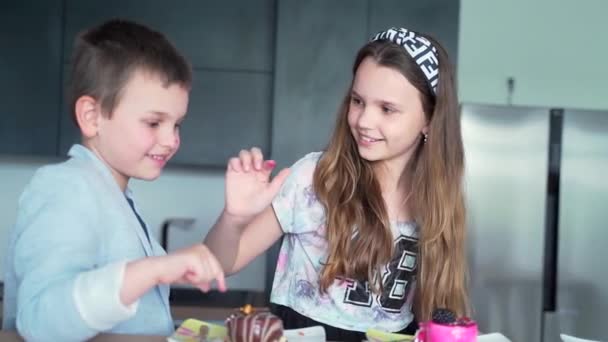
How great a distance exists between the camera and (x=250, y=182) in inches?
48.6

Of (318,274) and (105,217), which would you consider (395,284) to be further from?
(105,217)

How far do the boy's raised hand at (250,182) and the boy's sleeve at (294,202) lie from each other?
0.22 metres

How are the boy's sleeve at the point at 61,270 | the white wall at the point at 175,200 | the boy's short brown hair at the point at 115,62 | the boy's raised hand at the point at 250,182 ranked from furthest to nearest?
the white wall at the point at 175,200 < the boy's raised hand at the point at 250,182 < the boy's short brown hair at the point at 115,62 < the boy's sleeve at the point at 61,270

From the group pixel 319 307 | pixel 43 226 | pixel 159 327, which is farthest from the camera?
pixel 319 307

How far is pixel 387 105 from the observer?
55.9 inches

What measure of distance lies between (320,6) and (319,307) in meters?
1.46

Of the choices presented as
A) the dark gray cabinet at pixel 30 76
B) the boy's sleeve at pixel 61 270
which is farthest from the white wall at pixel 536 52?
the boy's sleeve at pixel 61 270

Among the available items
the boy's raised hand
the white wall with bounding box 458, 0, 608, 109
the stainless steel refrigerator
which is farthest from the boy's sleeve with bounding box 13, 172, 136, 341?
the white wall with bounding box 458, 0, 608, 109

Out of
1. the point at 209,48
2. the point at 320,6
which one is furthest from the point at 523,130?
the point at 209,48

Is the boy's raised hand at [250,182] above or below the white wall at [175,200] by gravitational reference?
above

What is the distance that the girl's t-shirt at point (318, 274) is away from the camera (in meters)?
A: 1.38

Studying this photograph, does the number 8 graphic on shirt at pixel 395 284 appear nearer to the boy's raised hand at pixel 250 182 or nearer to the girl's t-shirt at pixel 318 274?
the girl's t-shirt at pixel 318 274

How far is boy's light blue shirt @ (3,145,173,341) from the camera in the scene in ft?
2.82

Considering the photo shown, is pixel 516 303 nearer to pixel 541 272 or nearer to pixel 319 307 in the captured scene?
pixel 541 272
